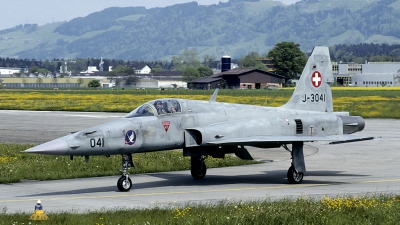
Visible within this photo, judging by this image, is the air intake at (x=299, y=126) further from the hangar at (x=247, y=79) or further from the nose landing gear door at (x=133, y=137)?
the hangar at (x=247, y=79)

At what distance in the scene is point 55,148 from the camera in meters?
16.6

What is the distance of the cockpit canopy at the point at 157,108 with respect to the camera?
18938mm

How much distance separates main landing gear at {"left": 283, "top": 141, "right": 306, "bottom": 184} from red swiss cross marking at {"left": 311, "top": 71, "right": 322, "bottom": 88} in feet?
10.5

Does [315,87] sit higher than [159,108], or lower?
higher

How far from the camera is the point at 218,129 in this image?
1966 centimetres

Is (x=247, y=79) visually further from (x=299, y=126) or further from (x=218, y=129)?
(x=218, y=129)

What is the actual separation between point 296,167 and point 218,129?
8.49ft

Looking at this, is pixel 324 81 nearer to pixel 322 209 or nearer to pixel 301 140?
pixel 301 140

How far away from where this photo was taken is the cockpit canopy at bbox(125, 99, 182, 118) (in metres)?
18.9

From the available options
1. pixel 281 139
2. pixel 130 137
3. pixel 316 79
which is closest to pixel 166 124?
pixel 130 137

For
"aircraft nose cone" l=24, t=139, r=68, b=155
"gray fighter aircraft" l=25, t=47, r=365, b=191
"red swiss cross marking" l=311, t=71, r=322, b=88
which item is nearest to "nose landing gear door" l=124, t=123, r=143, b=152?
"gray fighter aircraft" l=25, t=47, r=365, b=191

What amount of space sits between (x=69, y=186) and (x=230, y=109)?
523 cm

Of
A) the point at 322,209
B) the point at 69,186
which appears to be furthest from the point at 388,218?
the point at 69,186

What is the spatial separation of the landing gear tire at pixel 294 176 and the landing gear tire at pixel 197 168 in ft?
8.80
